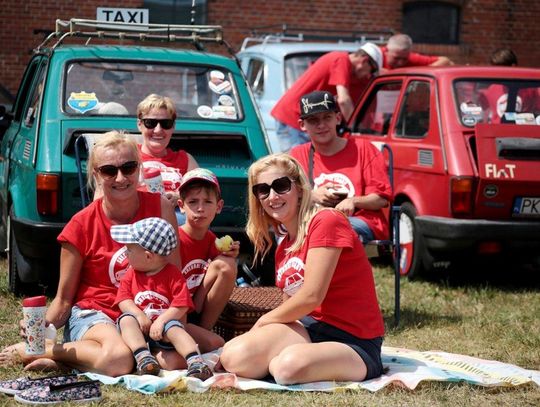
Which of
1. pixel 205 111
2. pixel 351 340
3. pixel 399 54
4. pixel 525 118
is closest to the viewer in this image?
pixel 351 340

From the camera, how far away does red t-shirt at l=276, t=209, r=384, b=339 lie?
5.20m

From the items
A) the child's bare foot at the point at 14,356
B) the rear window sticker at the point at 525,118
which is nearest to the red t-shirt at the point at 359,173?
the rear window sticker at the point at 525,118

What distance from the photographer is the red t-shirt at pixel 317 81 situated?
9.71m

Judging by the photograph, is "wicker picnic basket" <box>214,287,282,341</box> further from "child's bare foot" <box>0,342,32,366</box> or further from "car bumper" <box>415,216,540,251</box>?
"car bumper" <box>415,216,540,251</box>

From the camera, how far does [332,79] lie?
383 inches

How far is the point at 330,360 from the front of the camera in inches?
202

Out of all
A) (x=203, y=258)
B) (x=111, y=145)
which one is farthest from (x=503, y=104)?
(x=111, y=145)

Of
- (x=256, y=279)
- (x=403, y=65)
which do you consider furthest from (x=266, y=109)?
(x=256, y=279)

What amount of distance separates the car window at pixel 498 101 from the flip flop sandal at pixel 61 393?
4.80m

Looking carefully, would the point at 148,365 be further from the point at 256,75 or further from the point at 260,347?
the point at 256,75

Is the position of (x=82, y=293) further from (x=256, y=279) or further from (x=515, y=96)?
(x=515, y=96)

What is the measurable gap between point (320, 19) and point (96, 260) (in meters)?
14.3

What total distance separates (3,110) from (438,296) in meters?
3.84

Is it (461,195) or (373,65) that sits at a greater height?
(373,65)
